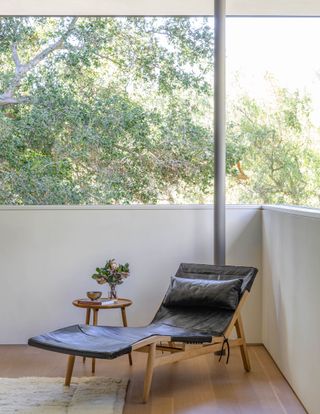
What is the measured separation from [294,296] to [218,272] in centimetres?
89

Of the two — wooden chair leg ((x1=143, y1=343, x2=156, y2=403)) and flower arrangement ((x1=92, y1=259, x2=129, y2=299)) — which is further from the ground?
flower arrangement ((x1=92, y1=259, x2=129, y2=299))

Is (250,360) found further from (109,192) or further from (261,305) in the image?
(109,192)

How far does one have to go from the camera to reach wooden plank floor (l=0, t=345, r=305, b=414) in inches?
146

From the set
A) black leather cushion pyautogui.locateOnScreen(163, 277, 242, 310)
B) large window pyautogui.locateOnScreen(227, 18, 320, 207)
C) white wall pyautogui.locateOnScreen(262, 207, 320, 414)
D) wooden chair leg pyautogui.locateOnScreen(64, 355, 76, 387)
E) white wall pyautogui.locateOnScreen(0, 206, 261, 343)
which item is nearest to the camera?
white wall pyautogui.locateOnScreen(262, 207, 320, 414)

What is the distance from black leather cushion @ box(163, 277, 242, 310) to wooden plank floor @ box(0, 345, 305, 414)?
44cm

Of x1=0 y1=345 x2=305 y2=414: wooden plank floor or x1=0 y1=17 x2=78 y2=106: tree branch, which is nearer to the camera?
x1=0 y1=345 x2=305 y2=414: wooden plank floor

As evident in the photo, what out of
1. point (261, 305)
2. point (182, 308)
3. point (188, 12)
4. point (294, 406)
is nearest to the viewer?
point (294, 406)

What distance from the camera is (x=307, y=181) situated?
24.8ft

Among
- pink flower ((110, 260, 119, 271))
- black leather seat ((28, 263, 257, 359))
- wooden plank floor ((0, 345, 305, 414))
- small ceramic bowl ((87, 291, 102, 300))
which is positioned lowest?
wooden plank floor ((0, 345, 305, 414))

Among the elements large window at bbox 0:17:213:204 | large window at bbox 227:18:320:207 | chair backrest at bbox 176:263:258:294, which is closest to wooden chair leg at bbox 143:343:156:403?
chair backrest at bbox 176:263:258:294

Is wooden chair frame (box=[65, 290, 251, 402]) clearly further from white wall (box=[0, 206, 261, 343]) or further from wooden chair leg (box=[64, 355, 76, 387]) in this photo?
white wall (box=[0, 206, 261, 343])

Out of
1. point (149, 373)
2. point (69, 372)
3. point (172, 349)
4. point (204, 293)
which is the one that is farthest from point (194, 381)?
point (69, 372)

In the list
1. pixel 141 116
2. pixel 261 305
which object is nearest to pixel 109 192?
pixel 141 116

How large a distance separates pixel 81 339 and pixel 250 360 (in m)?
1.44
